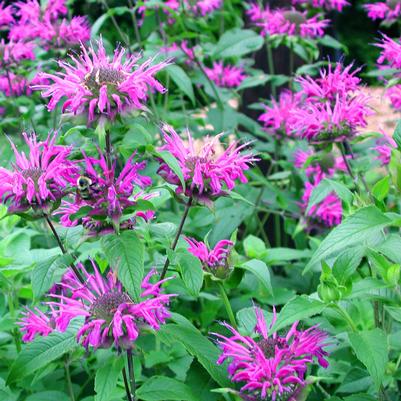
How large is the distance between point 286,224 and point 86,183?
133 cm

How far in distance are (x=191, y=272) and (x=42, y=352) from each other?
281mm

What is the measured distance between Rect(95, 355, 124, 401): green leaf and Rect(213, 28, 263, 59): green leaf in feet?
5.06

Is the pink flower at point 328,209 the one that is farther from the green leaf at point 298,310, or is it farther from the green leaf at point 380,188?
the green leaf at point 298,310

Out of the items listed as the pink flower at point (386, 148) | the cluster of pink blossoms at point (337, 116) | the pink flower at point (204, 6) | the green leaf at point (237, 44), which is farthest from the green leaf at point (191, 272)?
the pink flower at point (204, 6)

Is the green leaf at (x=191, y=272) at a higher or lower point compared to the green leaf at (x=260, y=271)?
higher

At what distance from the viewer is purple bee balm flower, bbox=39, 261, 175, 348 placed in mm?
1137

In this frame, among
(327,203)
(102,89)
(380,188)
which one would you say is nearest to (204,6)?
(327,203)

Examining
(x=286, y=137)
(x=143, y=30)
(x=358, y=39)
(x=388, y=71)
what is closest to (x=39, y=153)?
(x=388, y=71)

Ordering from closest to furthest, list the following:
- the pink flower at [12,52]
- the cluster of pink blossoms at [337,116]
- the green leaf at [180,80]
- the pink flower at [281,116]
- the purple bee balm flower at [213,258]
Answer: the purple bee balm flower at [213,258], the cluster of pink blossoms at [337,116], the green leaf at [180,80], the pink flower at [12,52], the pink flower at [281,116]

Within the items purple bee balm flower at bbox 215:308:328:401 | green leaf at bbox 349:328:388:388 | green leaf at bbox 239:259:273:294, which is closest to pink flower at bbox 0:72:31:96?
green leaf at bbox 239:259:273:294

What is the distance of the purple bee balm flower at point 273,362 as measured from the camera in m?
1.15

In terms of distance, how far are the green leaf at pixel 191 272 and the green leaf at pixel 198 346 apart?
3.8 inches

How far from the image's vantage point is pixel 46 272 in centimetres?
123

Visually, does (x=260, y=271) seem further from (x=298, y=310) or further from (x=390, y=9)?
(x=390, y=9)
